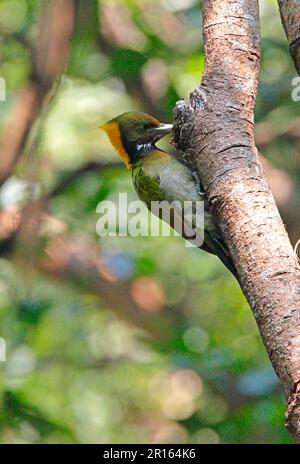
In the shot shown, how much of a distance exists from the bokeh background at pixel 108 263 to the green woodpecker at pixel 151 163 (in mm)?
356

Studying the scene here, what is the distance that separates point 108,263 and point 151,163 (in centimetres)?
205

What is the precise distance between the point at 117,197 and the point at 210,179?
126 inches

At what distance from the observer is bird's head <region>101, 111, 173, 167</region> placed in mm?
3719

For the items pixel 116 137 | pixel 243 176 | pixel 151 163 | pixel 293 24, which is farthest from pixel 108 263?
pixel 243 176

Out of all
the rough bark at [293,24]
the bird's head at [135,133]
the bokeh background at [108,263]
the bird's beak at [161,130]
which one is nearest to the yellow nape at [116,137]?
the bird's head at [135,133]

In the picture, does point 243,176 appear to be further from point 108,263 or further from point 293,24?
point 108,263

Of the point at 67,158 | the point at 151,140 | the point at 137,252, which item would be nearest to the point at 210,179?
the point at 151,140

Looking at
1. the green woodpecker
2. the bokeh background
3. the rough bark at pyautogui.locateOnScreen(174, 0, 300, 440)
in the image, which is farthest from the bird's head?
the rough bark at pyautogui.locateOnScreen(174, 0, 300, 440)

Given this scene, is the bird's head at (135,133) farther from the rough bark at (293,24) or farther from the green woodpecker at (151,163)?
the rough bark at (293,24)

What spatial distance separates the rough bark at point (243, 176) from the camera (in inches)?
68.6

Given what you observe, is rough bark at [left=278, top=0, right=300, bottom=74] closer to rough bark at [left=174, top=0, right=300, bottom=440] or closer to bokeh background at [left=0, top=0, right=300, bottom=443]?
rough bark at [left=174, top=0, right=300, bottom=440]

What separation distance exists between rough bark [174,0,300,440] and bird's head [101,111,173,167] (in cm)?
133

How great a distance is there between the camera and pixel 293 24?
8.17ft

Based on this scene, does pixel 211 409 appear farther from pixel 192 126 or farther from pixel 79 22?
pixel 192 126
